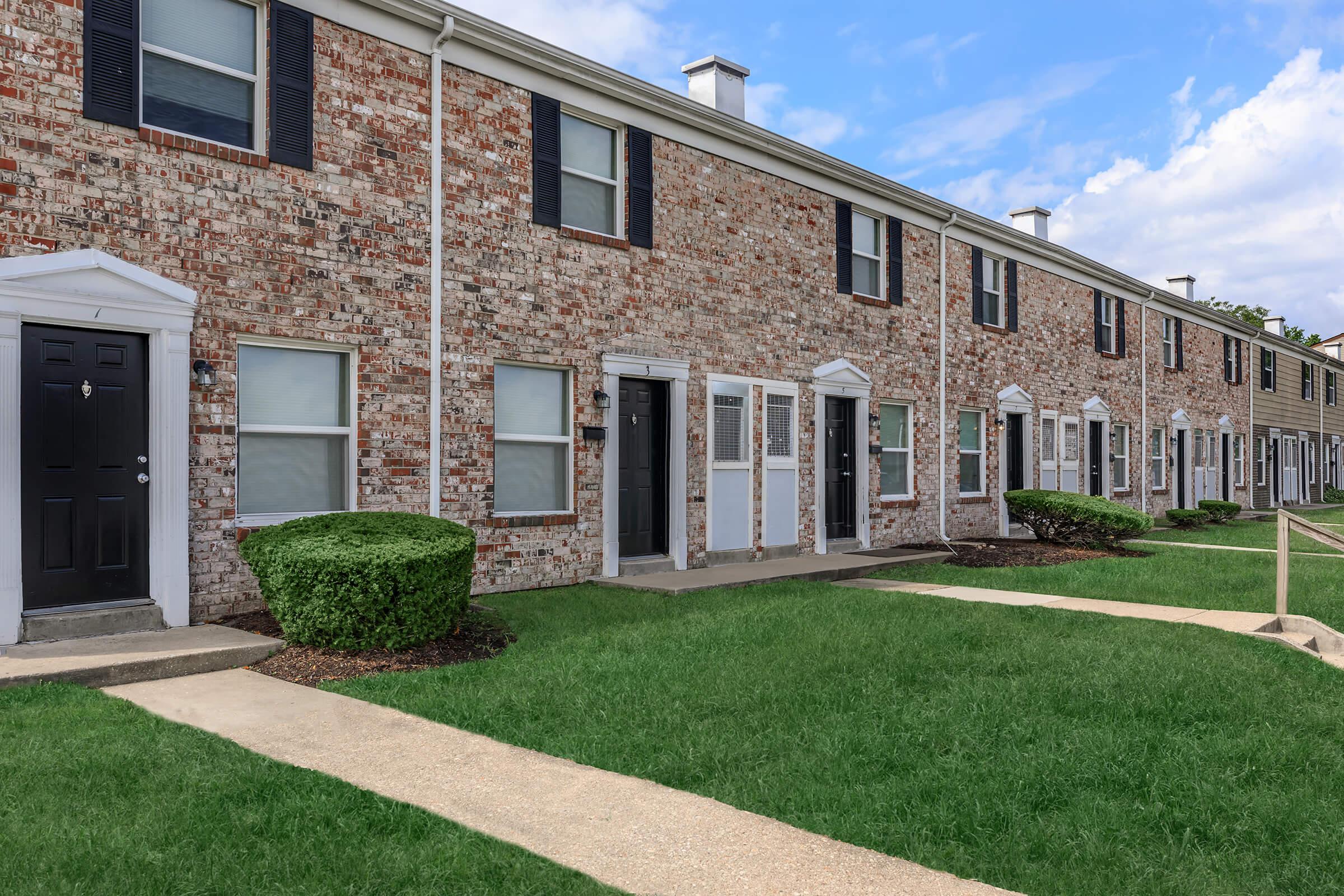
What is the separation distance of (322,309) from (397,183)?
4.78 ft

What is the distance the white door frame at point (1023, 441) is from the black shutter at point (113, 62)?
46.9 feet

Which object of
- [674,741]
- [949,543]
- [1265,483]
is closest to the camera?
[674,741]

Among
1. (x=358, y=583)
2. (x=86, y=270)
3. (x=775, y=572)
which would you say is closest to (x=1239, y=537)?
(x=775, y=572)

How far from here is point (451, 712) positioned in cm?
530

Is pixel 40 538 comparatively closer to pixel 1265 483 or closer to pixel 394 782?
pixel 394 782

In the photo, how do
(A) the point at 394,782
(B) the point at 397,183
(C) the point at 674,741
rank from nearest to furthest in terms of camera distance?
(A) the point at 394,782
(C) the point at 674,741
(B) the point at 397,183

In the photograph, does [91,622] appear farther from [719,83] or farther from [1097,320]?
[1097,320]

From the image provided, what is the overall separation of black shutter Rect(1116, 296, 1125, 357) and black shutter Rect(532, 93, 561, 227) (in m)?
16.3

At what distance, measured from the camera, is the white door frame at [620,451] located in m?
10.7

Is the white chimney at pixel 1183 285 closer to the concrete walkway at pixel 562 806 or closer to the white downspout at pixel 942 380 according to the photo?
the white downspout at pixel 942 380

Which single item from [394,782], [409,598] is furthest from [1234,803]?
[409,598]

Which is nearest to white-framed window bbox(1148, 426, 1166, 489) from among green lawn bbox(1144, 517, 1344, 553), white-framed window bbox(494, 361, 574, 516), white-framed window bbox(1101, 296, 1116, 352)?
green lawn bbox(1144, 517, 1344, 553)

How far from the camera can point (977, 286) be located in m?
17.2

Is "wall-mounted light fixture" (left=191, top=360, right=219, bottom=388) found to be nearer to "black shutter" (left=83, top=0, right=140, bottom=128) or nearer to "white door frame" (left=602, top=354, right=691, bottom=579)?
"black shutter" (left=83, top=0, right=140, bottom=128)
